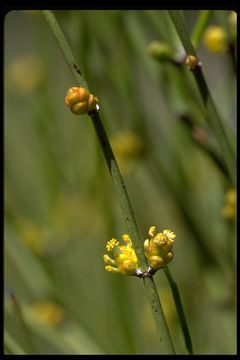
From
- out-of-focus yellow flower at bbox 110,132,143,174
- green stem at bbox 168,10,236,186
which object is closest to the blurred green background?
out-of-focus yellow flower at bbox 110,132,143,174

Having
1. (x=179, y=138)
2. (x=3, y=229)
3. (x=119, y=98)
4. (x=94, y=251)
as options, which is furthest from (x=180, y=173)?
(x=94, y=251)

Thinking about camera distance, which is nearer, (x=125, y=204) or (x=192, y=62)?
(x=125, y=204)

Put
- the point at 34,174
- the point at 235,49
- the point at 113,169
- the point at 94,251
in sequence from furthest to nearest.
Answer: the point at 94,251 → the point at 34,174 → the point at 235,49 → the point at 113,169

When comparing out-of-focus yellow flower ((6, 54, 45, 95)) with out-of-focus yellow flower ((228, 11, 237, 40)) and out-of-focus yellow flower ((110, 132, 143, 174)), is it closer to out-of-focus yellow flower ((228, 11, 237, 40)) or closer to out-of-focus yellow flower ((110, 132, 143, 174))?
out-of-focus yellow flower ((110, 132, 143, 174))

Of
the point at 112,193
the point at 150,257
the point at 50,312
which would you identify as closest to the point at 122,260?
the point at 150,257

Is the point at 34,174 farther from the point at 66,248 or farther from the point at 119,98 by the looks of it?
the point at 119,98

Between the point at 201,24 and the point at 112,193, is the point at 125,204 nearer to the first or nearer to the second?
the point at 201,24
